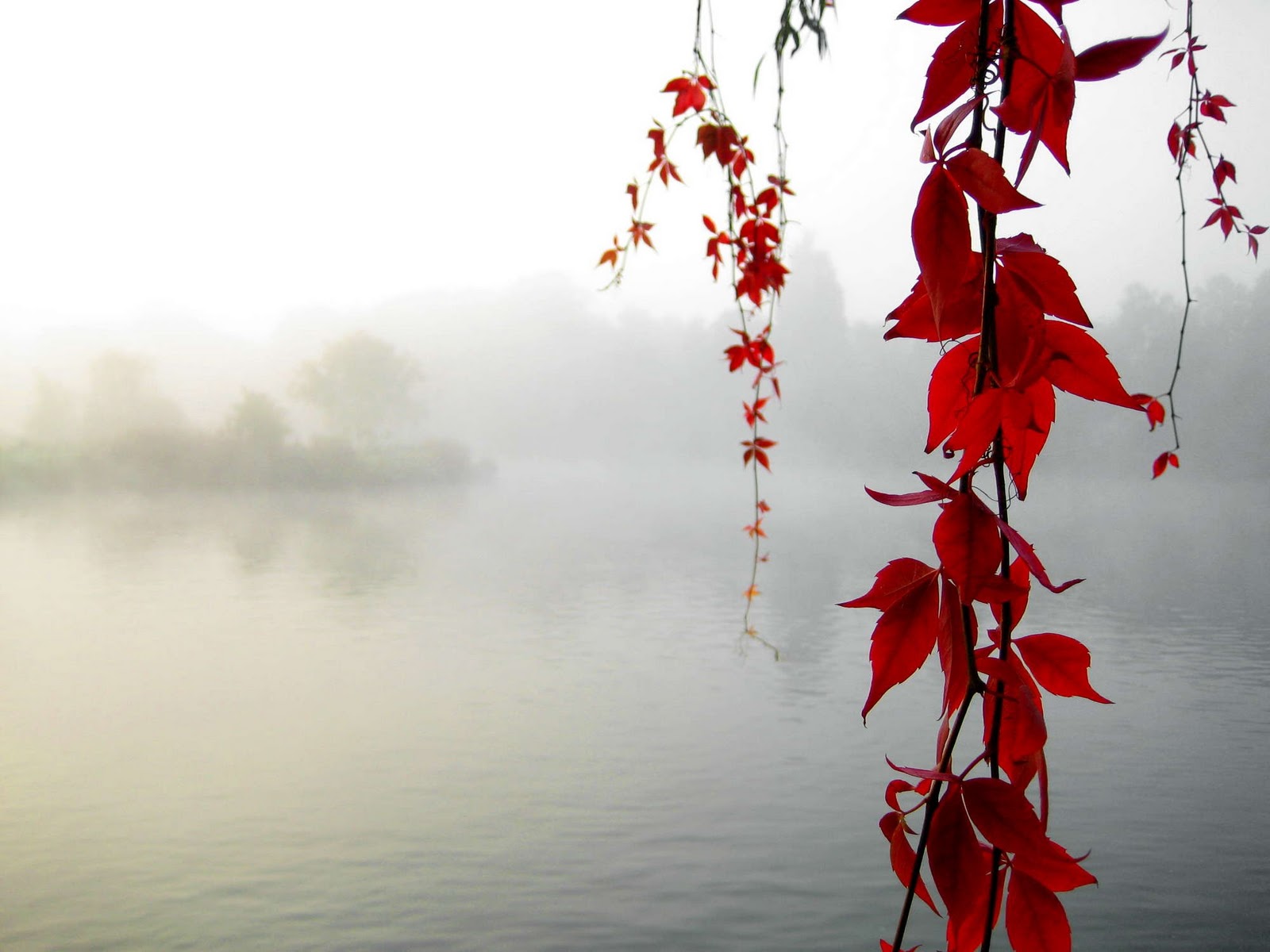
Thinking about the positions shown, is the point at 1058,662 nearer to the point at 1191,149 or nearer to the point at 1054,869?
the point at 1054,869

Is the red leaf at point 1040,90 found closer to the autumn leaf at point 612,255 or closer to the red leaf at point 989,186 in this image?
the red leaf at point 989,186

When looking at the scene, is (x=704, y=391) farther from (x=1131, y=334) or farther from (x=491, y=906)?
(x=491, y=906)

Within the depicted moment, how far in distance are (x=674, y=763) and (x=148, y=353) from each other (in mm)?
4426

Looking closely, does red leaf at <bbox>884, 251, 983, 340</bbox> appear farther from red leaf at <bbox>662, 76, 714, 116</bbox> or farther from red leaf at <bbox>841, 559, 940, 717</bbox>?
red leaf at <bbox>662, 76, 714, 116</bbox>

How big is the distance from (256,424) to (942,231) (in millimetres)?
5791

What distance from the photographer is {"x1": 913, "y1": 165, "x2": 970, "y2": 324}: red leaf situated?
0.10m

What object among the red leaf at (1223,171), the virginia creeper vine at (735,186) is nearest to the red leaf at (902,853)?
the virginia creeper vine at (735,186)

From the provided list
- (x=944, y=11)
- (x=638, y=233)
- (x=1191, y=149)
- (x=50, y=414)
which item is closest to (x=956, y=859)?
(x=944, y=11)

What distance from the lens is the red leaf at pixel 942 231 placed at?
96 mm

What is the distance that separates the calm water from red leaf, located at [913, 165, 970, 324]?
53.7 inches

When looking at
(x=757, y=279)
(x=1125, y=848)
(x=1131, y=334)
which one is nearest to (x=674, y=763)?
(x=1125, y=848)

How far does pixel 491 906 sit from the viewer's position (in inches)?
54.3

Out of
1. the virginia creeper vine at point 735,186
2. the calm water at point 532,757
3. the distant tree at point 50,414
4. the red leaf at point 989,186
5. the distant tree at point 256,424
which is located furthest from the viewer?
the distant tree at point 256,424

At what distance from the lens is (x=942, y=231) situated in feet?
0.32
